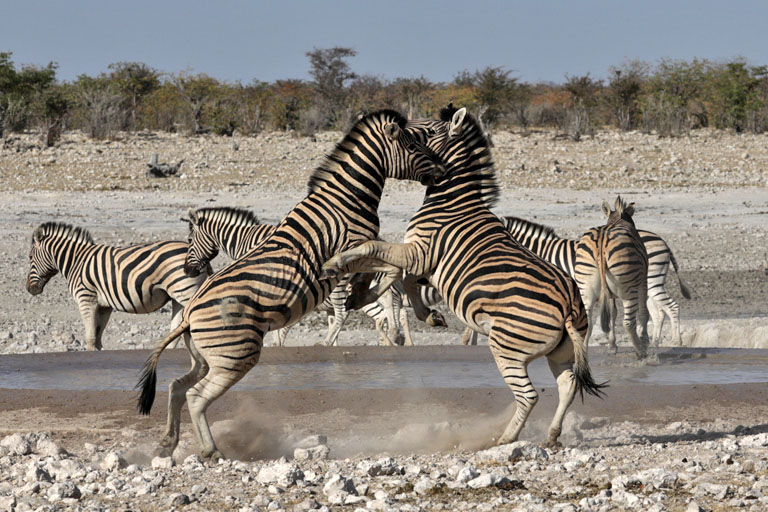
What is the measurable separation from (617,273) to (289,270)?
4.44 meters

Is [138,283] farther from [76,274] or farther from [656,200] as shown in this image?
[656,200]

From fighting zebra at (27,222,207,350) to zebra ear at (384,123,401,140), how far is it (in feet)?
12.7

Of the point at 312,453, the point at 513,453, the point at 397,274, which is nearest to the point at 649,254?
the point at 397,274

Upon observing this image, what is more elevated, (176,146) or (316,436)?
(176,146)

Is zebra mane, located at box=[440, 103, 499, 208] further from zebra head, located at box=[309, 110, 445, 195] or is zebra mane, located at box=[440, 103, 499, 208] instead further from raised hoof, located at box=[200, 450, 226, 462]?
raised hoof, located at box=[200, 450, 226, 462]

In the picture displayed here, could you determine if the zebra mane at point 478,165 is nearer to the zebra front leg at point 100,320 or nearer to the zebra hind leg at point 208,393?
the zebra hind leg at point 208,393

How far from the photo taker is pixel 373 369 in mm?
8141

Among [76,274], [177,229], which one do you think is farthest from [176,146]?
[76,274]

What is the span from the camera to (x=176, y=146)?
2598 cm

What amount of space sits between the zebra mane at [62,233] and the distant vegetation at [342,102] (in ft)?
55.2

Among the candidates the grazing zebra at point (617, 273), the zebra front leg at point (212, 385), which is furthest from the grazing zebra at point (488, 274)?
the grazing zebra at point (617, 273)

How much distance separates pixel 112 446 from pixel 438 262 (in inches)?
80.3

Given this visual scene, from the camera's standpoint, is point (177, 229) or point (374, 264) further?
point (177, 229)

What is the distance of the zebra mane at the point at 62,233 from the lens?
392 inches
